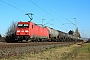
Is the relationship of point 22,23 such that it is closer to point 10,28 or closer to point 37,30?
point 37,30

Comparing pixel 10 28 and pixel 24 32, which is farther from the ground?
pixel 10 28

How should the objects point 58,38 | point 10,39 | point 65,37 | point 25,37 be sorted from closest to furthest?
point 25,37, point 10,39, point 58,38, point 65,37

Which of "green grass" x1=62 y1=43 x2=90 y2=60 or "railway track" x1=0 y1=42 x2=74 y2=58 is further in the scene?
"railway track" x1=0 y1=42 x2=74 y2=58

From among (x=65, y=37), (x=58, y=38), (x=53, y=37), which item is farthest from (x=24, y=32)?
(x=65, y=37)

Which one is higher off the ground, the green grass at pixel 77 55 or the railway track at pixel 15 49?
the railway track at pixel 15 49

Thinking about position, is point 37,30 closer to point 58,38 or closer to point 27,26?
point 27,26

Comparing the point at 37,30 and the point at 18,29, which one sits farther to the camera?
the point at 37,30

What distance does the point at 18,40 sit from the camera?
1465 inches

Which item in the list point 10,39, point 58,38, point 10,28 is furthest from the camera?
point 10,28

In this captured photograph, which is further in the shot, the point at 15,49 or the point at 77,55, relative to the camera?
the point at 15,49

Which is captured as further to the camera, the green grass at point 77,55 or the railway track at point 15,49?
the railway track at point 15,49

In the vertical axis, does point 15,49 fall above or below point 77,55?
above

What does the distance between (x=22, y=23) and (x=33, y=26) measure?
2.83m

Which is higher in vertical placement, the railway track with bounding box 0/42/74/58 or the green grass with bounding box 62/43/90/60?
the railway track with bounding box 0/42/74/58
